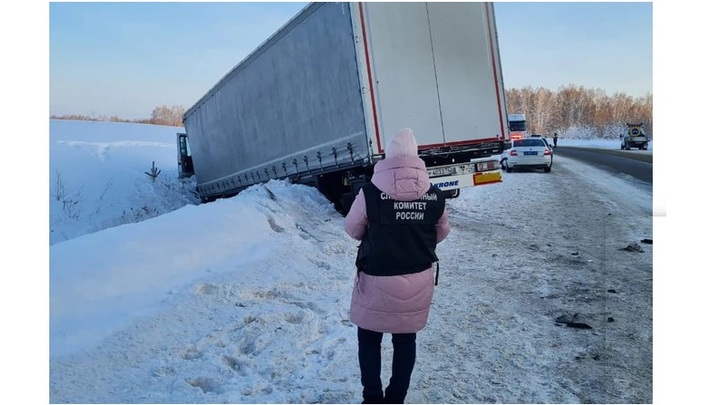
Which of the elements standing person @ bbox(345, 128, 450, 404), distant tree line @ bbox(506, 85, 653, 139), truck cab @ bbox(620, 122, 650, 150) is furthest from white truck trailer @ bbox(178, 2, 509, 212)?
distant tree line @ bbox(506, 85, 653, 139)

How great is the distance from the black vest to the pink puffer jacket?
41mm

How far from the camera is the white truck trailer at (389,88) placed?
840 cm

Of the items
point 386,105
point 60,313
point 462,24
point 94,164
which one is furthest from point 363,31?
point 94,164

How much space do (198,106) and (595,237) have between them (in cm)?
1537

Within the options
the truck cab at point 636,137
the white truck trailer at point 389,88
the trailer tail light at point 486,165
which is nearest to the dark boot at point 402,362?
the white truck trailer at point 389,88

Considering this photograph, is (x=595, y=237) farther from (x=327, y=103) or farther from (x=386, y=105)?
(x=327, y=103)

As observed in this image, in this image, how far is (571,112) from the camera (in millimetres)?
90250

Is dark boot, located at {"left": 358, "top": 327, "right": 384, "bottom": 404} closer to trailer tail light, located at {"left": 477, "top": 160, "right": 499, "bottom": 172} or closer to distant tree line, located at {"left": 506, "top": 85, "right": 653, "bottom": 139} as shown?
trailer tail light, located at {"left": 477, "top": 160, "right": 499, "bottom": 172}

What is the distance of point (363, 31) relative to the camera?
27.0 ft

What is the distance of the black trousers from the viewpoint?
126 inches

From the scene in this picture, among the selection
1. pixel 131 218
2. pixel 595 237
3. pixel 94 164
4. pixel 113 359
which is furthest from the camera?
pixel 94 164

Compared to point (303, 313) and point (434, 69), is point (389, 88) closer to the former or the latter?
point (434, 69)

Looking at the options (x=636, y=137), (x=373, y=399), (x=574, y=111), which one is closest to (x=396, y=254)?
(x=373, y=399)

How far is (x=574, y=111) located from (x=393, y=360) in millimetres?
95602
